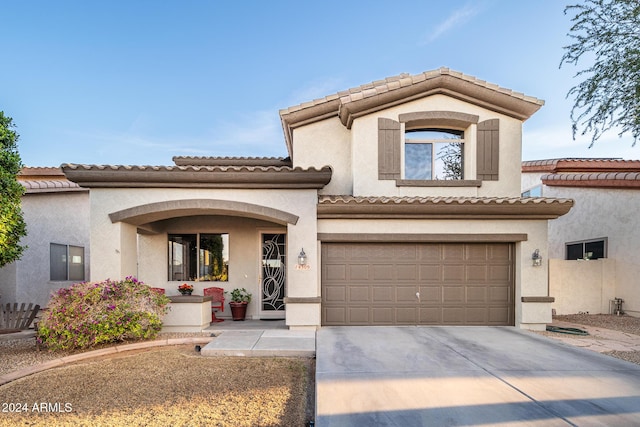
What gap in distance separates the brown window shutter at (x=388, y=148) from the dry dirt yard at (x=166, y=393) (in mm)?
5558

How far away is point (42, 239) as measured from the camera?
11.5m

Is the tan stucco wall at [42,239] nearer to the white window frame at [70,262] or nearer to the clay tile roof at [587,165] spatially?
the white window frame at [70,262]

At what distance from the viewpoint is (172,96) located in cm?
2200

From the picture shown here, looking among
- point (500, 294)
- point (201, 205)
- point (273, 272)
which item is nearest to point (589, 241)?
point (500, 294)

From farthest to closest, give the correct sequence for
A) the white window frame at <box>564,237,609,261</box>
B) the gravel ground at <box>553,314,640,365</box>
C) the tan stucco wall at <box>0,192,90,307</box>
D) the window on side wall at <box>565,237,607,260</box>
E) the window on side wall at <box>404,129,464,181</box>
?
the window on side wall at <box>565,237,607,260</box>
the white window frame at <box>564,237,609,261</box>
the tan stucco wall at <box>0,192,90,307</box>
the window on side wall at <box>404,129,464,181</box>
the gravel ground at <box>553,314,640,365</box>

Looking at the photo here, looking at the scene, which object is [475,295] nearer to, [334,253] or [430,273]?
[430,273]

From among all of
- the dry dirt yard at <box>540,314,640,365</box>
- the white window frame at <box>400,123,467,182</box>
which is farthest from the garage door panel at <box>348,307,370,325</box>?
the dry dirt yard at <box>540,314,640,365</box>

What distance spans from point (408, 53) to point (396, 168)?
7.45 metres

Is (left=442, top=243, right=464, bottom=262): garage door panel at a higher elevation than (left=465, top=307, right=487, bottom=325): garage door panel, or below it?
higher

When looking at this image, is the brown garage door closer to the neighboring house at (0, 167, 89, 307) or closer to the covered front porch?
the covered front porch

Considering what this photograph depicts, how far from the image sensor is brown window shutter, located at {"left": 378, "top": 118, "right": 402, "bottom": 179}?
10258mm

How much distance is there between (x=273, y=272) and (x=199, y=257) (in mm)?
2429

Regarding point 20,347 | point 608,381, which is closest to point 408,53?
point 608,381

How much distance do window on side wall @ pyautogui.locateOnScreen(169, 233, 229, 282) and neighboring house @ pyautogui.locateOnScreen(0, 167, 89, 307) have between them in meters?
3.57
